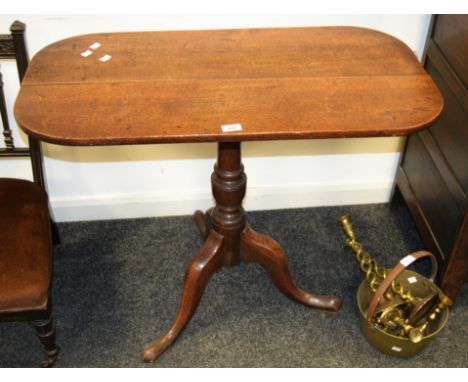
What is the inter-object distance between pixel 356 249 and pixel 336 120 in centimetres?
80

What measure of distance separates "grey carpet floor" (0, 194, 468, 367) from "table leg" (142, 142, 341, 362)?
8 cm

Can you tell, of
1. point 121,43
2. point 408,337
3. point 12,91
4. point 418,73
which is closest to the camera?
point 418,73

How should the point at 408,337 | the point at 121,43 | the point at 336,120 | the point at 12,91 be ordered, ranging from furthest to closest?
the point at 12,91, the point at 408,337, the point at 121,43, the point at 336,120

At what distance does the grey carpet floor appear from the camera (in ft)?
6.04

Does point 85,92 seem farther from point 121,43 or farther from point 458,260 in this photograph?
point 458,260

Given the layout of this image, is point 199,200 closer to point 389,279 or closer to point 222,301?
point 222,301

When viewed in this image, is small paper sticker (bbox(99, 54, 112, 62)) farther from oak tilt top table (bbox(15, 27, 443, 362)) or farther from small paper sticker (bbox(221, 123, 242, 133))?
small paper sticker (bbox(221, 123, 242, 133))

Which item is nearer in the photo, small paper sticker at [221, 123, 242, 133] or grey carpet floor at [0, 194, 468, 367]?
small paper sticker at [221, 123, 242, 133]

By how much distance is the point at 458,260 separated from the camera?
5.98 ft

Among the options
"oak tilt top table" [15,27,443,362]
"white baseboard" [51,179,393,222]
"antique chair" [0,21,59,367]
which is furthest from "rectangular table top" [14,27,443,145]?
"white baseboard" [51,179,393,222]

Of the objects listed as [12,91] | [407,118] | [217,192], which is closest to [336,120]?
[407,118]

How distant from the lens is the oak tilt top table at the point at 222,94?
4.35 feet

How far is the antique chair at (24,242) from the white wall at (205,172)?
218 millimetres

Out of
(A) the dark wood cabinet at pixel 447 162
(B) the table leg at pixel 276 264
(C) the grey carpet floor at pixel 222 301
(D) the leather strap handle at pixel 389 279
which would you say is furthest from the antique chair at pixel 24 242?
(A) the dark wood cabinet at pixel 447 162
